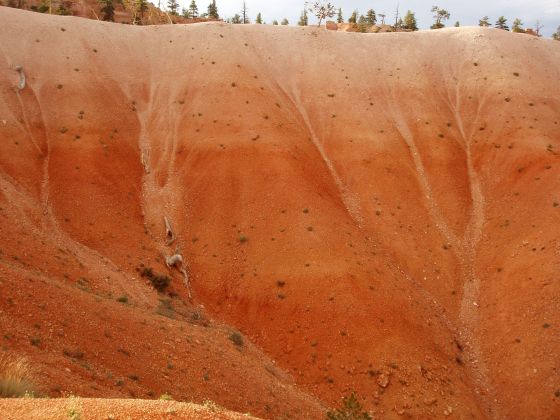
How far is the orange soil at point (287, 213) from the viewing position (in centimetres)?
1786

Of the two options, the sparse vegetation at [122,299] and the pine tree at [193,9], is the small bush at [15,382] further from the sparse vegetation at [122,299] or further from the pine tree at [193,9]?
the pine tree at [193,9]

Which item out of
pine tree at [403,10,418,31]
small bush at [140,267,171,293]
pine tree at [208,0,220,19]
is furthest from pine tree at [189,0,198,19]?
small bush at [140,267,171,293]

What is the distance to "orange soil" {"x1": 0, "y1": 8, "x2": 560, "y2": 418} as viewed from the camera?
58.6 feet

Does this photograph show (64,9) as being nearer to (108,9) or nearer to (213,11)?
(108,9)

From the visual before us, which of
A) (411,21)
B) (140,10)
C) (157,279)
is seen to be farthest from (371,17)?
(157,279)

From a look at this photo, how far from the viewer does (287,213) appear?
1179 inches

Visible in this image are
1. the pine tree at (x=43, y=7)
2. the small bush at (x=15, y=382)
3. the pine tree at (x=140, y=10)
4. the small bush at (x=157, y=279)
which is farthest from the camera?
the pine tree at (x=140, y=10)

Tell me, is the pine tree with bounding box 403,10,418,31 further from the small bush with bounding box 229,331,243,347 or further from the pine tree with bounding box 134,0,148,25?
the small bush with bounding box 229,331,243,347

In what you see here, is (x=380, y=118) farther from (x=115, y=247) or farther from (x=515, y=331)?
(x=115, y=247)

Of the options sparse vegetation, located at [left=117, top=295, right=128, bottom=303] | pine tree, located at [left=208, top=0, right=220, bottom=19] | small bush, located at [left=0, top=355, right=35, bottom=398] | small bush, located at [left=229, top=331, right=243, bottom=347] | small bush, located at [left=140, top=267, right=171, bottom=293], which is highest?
pine tree, located at [left=208, top=0, right=220, bottom=19]

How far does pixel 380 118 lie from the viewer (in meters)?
40.6

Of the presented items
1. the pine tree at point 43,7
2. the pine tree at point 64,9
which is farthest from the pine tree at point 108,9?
the pine tree at point 43,7

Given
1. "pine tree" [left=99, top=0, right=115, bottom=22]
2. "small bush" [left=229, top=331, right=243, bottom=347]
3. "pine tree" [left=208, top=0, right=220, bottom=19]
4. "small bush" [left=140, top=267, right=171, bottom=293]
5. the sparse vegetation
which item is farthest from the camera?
"pine tree" [left=208, top=0, right=220, bottom=19]

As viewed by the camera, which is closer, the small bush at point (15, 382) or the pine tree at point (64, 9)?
the small bush at point (15, 382)
